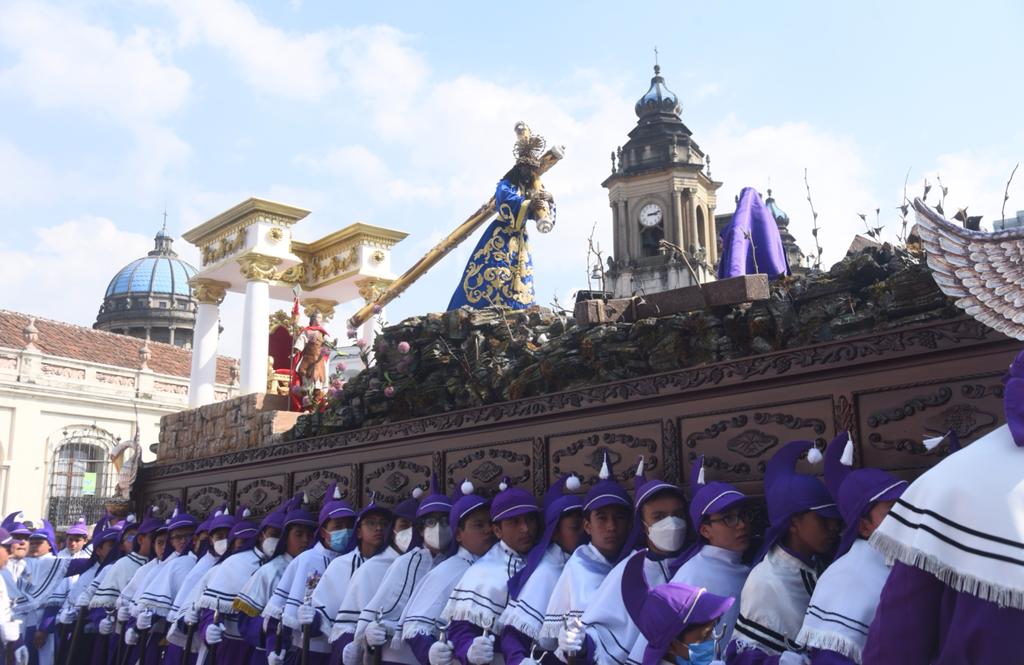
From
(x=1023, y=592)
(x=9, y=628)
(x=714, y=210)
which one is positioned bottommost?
(x=9, y=628)

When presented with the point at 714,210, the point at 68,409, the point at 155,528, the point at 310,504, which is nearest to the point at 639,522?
the point at 310,504

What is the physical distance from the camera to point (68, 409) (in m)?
28.1

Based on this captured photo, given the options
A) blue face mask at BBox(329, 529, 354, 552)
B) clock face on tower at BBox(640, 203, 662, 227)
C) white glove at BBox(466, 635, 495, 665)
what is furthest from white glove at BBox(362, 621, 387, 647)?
clock face on tower at BBox(640, 203, 662, 227)

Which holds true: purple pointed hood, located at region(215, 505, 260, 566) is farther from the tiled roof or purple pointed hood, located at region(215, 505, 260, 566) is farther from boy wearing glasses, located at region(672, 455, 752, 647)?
the tiled roof

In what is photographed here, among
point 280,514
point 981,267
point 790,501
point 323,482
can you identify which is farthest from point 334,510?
point 981,267

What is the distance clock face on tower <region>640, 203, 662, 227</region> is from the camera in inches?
1726

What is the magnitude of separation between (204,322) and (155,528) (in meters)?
5.83

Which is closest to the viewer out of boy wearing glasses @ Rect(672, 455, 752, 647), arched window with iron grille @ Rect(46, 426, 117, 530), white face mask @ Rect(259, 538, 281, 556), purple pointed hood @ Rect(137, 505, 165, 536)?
boy wearing glasses @ Rect(672, 455, 752, 647)

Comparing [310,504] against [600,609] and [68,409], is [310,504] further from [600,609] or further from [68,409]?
Result: [68,409]

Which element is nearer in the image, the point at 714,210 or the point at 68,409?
the point at 68,409

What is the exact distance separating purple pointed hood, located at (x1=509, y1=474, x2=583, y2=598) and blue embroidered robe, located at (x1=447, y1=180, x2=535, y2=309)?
297 cm

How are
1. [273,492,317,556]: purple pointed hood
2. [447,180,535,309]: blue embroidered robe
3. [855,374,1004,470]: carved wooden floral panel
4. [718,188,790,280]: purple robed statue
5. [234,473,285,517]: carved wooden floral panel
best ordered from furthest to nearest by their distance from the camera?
[234,473,285,517]: carved wooden floral panel → [447,180,535,309]: blue embroidered robe → [273,492,317,556]: purple pointed hood → [718,188,790,280]: purple robed statue → [855,374,1004,470]: carved wooden floral panel

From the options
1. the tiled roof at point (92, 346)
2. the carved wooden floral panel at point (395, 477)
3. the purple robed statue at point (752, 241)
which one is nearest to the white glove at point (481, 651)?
the carved wooden floral panel at point (395, 477)

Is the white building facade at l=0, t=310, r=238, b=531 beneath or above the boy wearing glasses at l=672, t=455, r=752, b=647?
above
